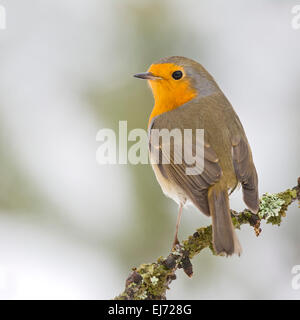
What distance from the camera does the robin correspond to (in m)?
3.79

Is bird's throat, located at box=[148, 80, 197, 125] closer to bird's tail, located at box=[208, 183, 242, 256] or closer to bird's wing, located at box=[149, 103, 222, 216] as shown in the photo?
bird's wing, located at box=[149, 103, 222, 216]

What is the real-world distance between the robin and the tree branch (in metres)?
0.13

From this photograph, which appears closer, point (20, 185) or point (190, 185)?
point (190, 185)

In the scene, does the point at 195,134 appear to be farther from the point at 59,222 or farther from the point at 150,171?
the point at 59,222

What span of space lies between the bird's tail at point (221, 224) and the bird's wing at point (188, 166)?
5cm

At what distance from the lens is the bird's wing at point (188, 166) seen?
3.90m

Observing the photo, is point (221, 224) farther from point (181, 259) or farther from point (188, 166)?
point (188, 166)

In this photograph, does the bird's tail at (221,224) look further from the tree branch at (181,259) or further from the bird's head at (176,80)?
the bird's head at (176,80)

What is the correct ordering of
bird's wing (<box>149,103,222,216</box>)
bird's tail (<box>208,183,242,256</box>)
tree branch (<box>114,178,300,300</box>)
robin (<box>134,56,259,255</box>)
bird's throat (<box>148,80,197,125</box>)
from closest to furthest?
tree branch (<box>114,178,300,300</box>)
bird's tail (<box>208,183,242,256</box>)
robin (<box>134,56,259,255</box>)
bird's wing (<box>149,103,222,216</box>)
bird's throat (<box>148,80,197,125</box>)

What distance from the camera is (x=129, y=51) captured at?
6.16m

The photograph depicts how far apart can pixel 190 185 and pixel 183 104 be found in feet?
3.20

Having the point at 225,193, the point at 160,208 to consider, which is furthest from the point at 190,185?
the point at 160,208

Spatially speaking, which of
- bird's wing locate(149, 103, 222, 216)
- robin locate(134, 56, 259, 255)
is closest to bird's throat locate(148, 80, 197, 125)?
robin locate(134, 56, 259, 255)

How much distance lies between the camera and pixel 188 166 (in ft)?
13.4
